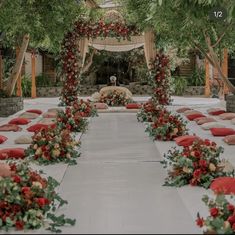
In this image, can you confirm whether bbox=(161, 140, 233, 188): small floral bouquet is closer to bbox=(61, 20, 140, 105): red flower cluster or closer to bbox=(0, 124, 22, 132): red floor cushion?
bbox=(0, 124, 22, 132): red floor cushion

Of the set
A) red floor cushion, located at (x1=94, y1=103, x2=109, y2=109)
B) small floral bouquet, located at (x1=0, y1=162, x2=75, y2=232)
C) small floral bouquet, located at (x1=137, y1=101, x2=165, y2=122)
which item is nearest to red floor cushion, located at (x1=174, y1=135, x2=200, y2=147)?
small floral bouquet, located at (x1=137, y1=101, x2=165, y2=122)

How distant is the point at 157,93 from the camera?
16641mm

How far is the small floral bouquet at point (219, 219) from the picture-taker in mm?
3854

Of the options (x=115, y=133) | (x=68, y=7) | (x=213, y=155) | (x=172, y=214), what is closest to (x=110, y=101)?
(x=68, y=7)

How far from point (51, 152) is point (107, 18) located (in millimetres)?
10202

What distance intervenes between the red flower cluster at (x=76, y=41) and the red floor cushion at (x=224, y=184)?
10962 millimetres

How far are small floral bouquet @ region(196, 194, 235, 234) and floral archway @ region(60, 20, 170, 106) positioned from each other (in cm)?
1219

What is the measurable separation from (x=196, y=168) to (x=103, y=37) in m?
11.3

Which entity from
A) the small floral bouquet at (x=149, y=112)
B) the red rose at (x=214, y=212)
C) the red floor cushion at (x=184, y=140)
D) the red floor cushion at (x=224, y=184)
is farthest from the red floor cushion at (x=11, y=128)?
the red rose at (x=214, y=212)

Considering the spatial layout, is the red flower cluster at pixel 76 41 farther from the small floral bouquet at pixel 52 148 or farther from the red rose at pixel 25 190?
the red rose at pixel 25 190

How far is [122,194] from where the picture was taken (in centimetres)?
563

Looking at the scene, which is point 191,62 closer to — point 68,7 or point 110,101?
point 110,101

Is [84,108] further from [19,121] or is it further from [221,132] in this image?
[221,132]

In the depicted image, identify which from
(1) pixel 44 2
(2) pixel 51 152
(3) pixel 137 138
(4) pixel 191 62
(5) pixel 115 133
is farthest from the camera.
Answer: (4) pixel 191 62
